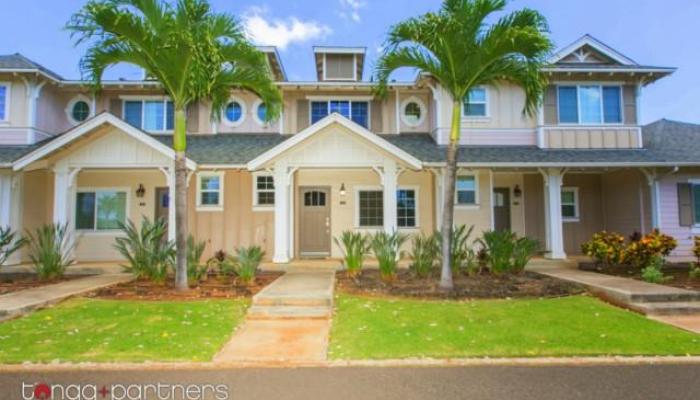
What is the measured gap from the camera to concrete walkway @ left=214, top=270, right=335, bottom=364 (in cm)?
505

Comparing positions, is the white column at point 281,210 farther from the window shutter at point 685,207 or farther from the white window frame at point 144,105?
the window shutter at point 685,207

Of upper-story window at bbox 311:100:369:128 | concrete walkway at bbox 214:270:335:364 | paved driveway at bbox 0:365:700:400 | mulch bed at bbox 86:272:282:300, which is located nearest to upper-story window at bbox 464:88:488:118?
upper-story window at bbox 311:100:369:128

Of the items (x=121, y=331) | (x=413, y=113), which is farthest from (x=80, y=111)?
(x=121, y=331)

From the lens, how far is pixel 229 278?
32.2ft

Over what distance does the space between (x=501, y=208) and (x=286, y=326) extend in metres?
9.64

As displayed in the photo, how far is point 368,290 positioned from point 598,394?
4.88 metres

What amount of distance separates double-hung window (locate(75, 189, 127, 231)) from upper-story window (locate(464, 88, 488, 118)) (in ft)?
35.3

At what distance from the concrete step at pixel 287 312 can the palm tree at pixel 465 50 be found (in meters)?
2.68

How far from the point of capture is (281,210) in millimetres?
11266

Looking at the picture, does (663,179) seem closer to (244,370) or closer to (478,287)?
(478,287)

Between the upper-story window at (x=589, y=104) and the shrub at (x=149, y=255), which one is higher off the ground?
the upper-story window at (x=589, y=104)

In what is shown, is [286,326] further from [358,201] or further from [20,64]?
[20,64]

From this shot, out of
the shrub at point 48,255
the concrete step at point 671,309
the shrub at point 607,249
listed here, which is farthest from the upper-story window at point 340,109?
the concrete step at point 671,309

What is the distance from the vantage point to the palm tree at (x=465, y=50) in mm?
8133
